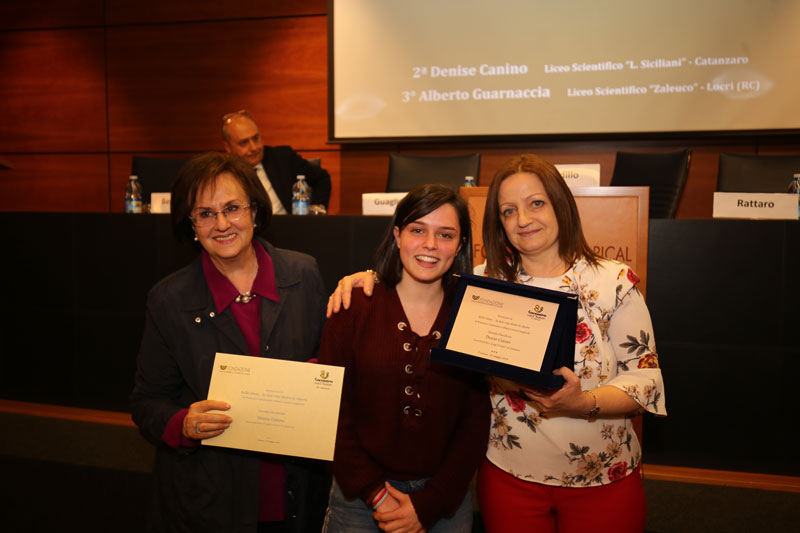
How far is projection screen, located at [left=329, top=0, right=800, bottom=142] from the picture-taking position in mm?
4125

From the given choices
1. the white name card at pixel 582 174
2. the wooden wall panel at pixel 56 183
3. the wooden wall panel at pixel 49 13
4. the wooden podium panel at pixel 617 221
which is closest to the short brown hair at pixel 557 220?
the wooden podium panel at pixel 617 221

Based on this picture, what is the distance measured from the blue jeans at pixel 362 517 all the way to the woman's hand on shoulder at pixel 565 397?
0.40m

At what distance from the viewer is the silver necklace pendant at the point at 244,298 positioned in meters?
1.51

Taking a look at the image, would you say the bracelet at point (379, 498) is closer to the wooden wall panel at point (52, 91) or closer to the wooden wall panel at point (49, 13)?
the wooden wall panel at point (52, 91)

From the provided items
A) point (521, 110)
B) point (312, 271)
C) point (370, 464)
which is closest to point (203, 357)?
point (312, 271)

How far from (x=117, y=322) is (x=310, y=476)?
2229 mm

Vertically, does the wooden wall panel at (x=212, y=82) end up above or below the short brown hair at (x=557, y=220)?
above

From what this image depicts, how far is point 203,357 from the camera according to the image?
→ 143cm

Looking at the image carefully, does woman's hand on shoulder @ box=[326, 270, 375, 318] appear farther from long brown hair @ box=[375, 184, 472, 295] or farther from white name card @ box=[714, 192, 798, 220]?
white name card @ box=[714, 192, 798, 220]

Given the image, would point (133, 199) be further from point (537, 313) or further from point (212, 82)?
point (537, 313)

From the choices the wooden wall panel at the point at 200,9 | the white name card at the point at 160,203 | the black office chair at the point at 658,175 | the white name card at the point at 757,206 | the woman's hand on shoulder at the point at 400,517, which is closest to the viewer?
the woman's hand on shoulder at the point at 400,517

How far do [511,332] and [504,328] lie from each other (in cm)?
2

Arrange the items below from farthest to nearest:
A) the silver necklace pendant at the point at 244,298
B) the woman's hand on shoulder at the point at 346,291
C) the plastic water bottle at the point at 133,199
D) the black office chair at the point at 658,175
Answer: the plastic water bottle at the point at 133,199 → the black office chair at the point at 658,175 → the silver necklace pendant at the point at 244,298 → the woman's hand on shoulder at the point at 346,291

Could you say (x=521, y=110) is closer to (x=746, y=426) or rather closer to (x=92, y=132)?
(x=746, y=426)
